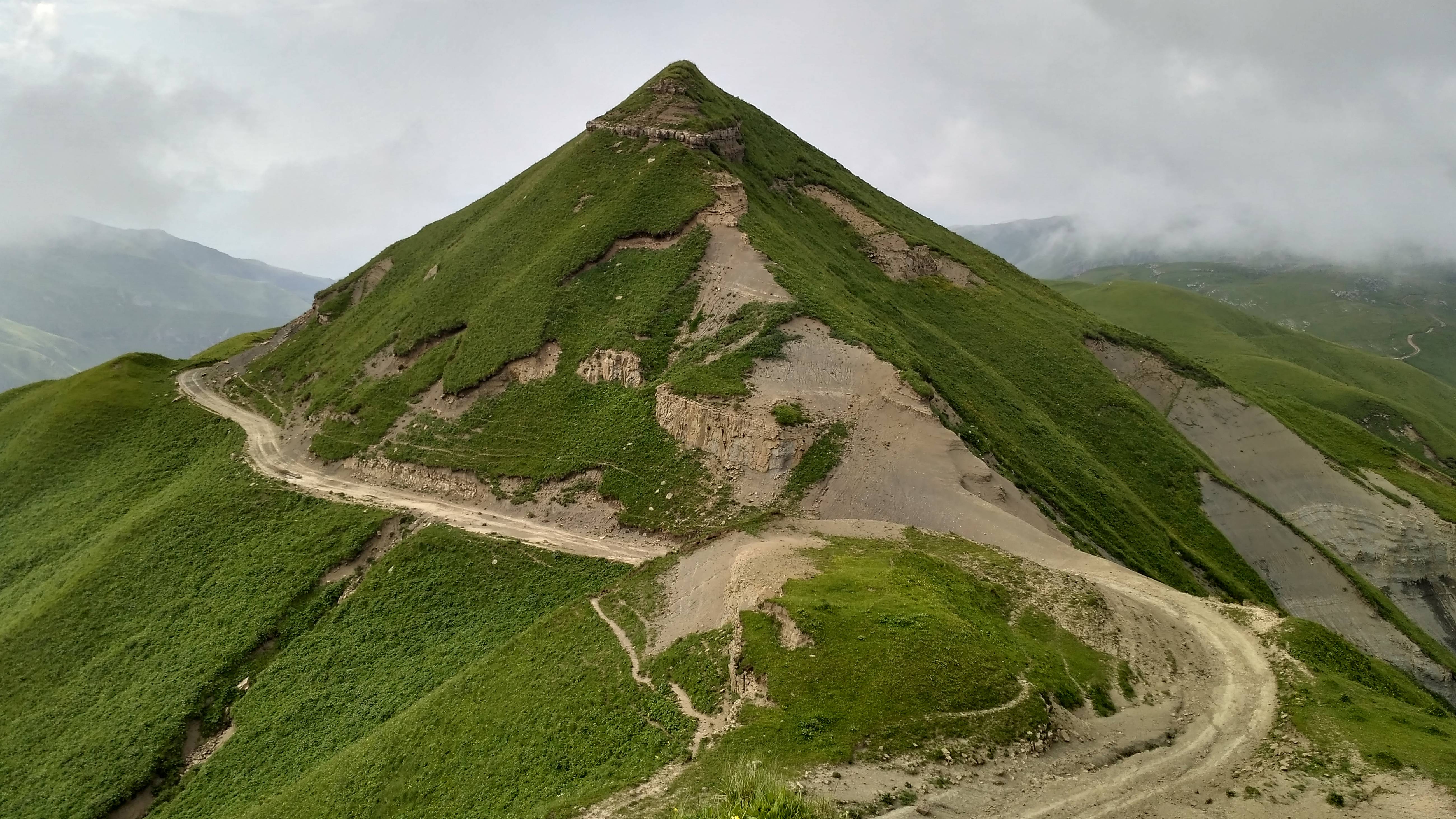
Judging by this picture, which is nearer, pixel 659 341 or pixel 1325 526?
pixel 659 341

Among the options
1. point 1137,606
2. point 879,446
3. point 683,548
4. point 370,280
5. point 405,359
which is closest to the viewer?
point 1137,606

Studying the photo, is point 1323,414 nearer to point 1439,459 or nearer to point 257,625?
point 1439,459

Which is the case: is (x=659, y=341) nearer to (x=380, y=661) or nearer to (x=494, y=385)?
(x=494, y=385)

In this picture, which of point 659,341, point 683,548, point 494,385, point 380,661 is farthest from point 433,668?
point 659,341

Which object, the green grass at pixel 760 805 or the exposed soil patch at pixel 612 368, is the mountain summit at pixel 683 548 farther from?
the exposed soil patch at pixel 612 368

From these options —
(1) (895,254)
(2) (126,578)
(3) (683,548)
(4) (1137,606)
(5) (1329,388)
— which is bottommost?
(2) (126,578)

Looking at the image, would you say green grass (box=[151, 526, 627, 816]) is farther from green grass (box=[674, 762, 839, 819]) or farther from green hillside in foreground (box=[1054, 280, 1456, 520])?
green hillside in foreground (box=[1054, 280, 1456, 520])

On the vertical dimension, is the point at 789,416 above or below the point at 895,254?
below

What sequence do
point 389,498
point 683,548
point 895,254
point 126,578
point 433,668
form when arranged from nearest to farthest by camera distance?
point 433,668
point 683,548
point 126,578
point 389,498
point 895,254

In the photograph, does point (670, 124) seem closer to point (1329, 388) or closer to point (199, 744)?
point (199, 744)
